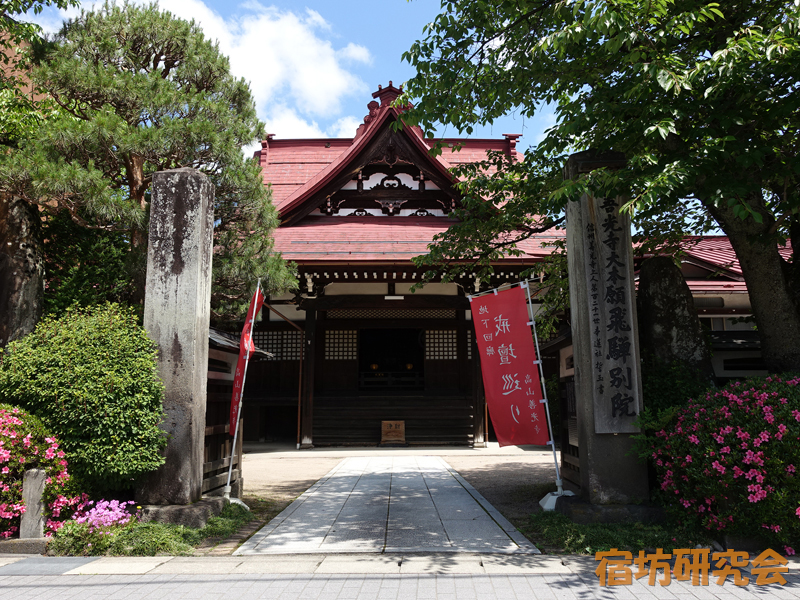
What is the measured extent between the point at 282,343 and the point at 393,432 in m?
3.79

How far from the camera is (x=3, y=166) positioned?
19.5 ft

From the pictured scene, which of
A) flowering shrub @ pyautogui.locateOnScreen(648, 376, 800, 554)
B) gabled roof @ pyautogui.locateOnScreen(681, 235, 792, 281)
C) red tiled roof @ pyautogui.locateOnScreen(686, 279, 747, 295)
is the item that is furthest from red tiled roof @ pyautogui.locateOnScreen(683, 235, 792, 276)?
flowering shrub @ pyautogui.locateOnScreen(648, 376, 800, 554)

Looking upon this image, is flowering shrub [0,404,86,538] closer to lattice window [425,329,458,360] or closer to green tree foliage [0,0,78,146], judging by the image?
green tree foliage [0,0,78,146]

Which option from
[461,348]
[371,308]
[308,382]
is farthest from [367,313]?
[461,348]

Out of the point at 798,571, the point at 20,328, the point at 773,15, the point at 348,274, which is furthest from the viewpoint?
the point at 348,274

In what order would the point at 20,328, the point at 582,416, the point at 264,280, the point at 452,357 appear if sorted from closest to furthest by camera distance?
the point at 582,416, the point at 20,328, the point at 264,280, the point at 452,357

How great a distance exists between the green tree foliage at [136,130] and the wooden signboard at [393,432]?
263 inches

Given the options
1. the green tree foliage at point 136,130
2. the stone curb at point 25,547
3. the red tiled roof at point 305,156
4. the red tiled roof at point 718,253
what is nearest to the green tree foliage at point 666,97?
the green tree foliage at point 136,130

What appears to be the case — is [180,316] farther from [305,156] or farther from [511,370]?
[305,156]

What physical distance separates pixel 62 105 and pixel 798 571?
9.27m

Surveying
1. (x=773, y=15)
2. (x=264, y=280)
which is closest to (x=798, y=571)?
(x=773, y=15)

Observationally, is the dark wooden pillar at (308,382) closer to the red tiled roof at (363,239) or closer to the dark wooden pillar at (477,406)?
the red tiled roof at (363,239)

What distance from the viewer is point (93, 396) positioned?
4.77 metres

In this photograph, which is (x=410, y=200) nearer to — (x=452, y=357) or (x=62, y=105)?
(x=452, y=357)
